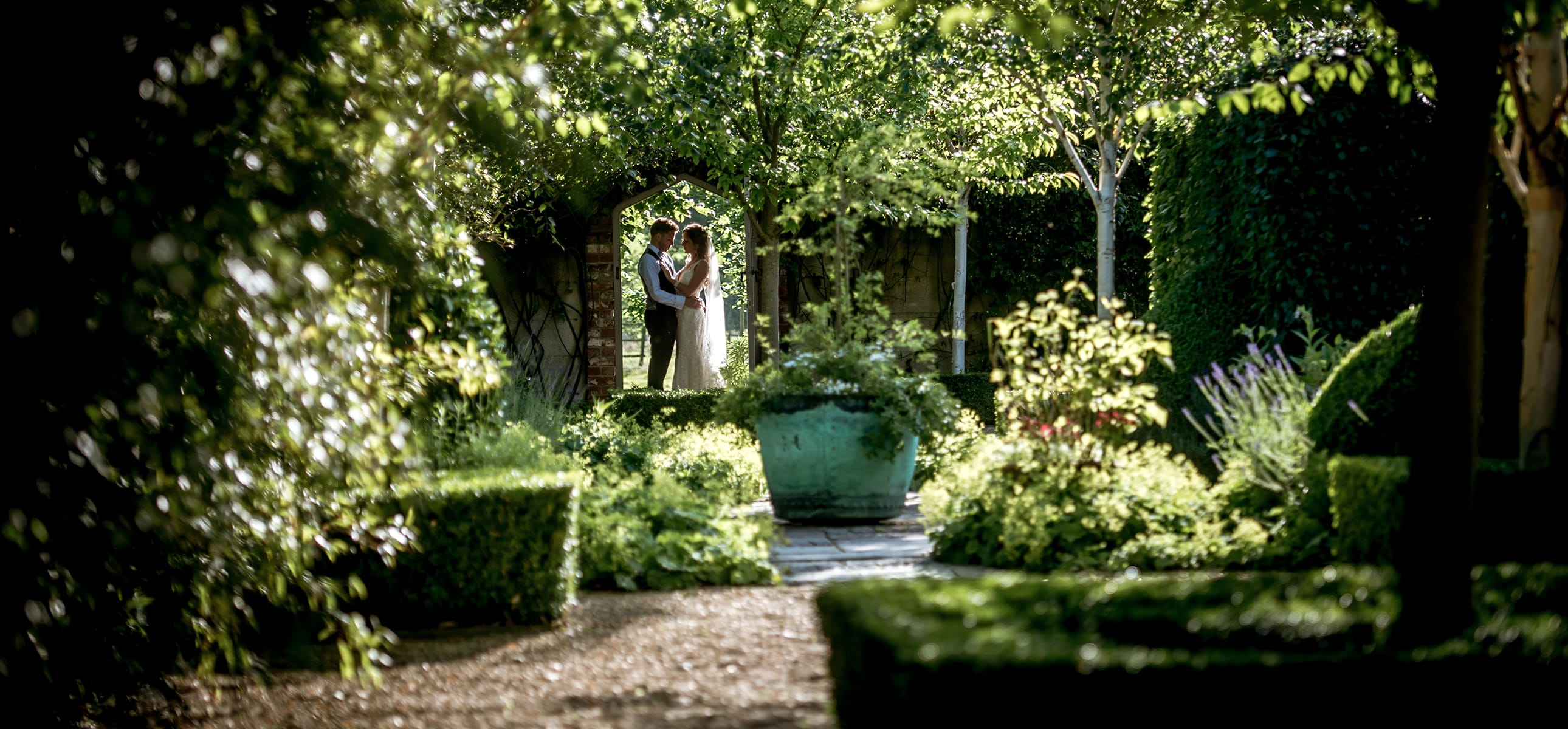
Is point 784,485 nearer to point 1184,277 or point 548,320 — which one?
point 1184,277

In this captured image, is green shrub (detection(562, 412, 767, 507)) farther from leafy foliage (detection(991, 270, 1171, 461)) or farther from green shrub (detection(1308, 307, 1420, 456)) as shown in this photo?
green shrub (detection(1308, 307, 1420, 456))

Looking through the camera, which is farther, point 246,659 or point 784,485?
point 784,485

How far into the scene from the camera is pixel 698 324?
11.7 m

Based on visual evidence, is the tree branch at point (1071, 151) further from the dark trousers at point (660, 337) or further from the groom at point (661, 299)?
the dark trousers at point (660, 337)

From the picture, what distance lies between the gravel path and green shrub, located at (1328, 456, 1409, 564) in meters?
1.97

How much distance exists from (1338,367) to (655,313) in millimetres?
6914

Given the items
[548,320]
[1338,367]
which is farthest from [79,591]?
[548,320]

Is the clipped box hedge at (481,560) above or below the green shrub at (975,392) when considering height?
below

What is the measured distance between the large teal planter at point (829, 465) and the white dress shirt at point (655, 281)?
4735 mm

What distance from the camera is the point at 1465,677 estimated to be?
7.41 ft

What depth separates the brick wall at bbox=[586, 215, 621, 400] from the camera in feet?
44.9

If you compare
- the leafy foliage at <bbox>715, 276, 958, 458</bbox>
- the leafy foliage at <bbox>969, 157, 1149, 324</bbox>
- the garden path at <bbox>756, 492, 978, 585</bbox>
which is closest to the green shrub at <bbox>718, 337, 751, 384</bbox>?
the leafy foliage at <bbox>969, 157, 1149, 324</bbox>

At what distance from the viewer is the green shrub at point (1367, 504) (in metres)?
3.96

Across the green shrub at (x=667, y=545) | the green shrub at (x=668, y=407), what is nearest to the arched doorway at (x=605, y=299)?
the green shrub at (x=668, y=407)
